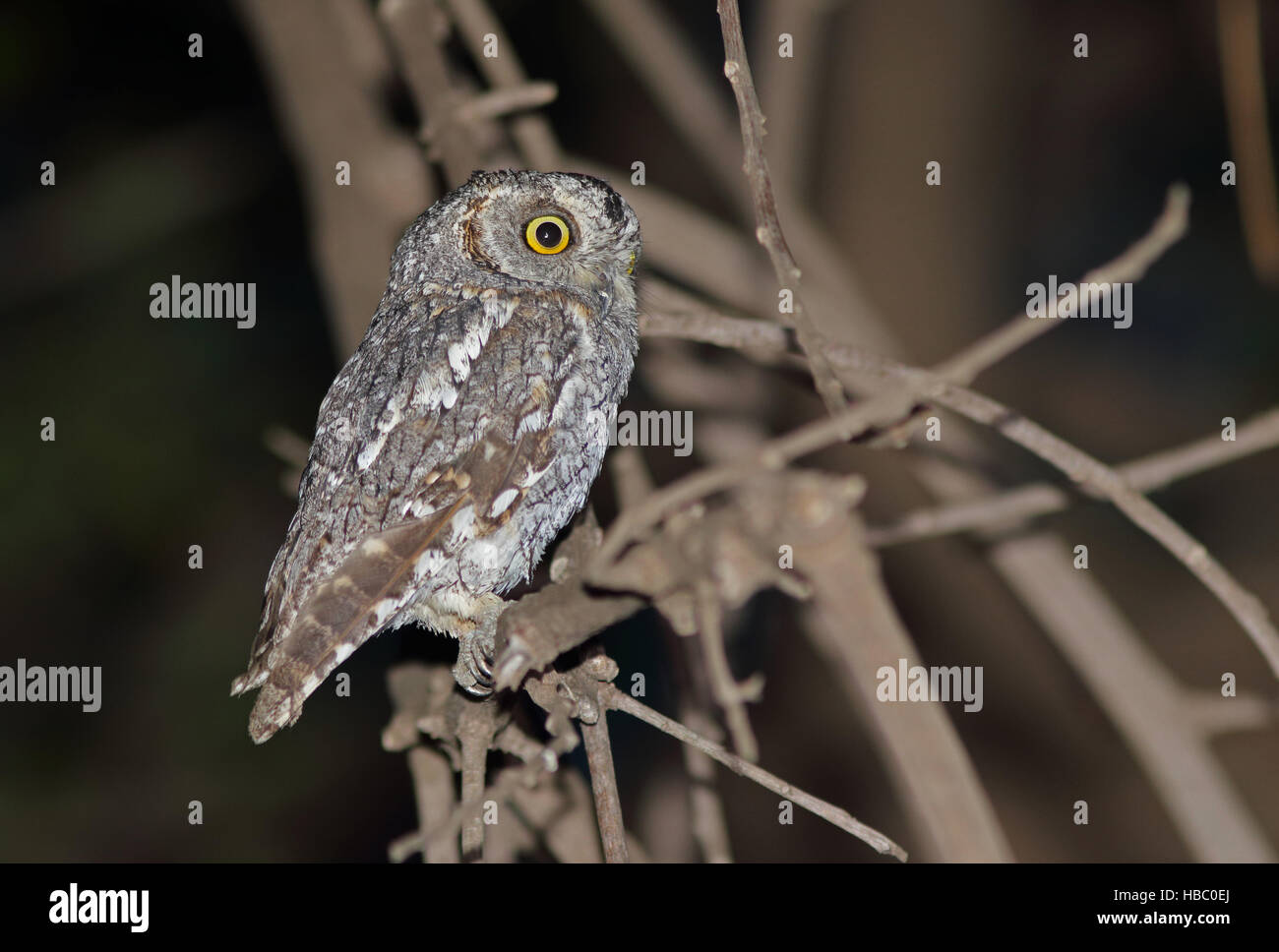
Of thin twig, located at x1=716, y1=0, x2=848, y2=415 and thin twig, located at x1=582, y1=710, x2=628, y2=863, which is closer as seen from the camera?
thin twig, located at x1=716, y1=0, x2=848, y2=415

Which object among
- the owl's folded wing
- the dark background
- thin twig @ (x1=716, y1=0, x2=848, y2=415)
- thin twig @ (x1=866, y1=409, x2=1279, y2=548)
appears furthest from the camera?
the dark background

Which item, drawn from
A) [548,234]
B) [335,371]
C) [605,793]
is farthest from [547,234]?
[335,371]

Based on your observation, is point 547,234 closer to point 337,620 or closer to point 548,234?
point 548,234

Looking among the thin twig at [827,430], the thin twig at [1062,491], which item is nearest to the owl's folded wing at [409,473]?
the thin twig at [1062,491]

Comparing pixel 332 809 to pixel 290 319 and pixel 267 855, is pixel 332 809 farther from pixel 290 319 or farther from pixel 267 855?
pixel 290 319

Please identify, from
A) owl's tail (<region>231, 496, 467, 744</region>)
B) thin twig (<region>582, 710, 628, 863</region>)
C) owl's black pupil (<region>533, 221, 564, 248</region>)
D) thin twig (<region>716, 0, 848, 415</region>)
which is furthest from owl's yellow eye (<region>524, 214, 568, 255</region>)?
thin twig (<region>582, 710, 628, 863</region>)

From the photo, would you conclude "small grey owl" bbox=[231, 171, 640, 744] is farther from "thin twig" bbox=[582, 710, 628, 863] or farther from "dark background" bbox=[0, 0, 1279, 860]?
"dark background" bbox=[0, 0, 1279, 860]

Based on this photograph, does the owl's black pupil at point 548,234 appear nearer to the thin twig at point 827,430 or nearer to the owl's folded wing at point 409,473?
the owl's folded wing at point 409,473
